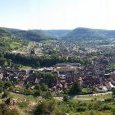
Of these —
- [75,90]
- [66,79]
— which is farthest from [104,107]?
[66,79]

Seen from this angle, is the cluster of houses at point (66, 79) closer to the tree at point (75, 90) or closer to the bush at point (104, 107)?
the tree at point (75, 90)

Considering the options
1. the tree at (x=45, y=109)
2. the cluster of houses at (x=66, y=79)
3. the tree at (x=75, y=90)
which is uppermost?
the tree at (x=45, y=109)

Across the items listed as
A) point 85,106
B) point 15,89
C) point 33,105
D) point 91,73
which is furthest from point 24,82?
point 33,105

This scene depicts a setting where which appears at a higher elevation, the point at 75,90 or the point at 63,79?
the point at 75,90

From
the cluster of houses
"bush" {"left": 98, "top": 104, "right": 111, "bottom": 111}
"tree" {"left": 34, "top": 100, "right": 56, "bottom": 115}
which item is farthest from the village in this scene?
"tree" {"left": 34, "top": 100, "right": 56, "bottom": 115}

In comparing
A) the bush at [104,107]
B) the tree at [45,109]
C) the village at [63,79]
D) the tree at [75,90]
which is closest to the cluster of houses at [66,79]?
the village at [63,79]

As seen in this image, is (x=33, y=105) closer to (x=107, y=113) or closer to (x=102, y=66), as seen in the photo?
(x=107, y=113)

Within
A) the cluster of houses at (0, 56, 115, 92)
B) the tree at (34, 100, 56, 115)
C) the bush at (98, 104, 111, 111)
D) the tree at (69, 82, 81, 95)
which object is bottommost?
the cluster of houses at (0, 56, 115, 92)

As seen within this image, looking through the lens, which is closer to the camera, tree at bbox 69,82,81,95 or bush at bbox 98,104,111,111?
bush at bbox 98,104,111,111

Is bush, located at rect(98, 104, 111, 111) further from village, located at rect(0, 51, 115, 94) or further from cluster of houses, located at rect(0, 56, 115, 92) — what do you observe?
cluster of houses, located at rect(0, 56, 115, 92)

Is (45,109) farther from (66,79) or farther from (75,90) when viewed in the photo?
(66,79)

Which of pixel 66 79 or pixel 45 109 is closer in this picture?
pixel 45 109
